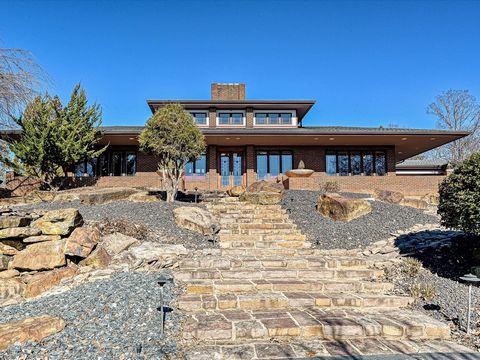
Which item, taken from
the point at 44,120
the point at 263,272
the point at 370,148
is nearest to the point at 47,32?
the point at 44,120

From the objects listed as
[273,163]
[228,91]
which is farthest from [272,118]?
[228,91]

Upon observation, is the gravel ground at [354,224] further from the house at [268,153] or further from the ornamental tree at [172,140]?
the house at [268,153]

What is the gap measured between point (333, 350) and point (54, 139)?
13795mm

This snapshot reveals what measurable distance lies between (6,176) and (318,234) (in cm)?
1426

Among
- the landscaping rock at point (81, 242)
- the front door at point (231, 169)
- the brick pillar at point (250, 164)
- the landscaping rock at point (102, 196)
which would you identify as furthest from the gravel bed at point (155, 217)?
the brick pillar at point (250, 164)

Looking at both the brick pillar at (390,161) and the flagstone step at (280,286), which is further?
the brick pillar at (390,161)

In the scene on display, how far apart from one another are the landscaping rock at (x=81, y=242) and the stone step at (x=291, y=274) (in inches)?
71.1

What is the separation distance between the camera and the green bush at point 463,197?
507 centimetres

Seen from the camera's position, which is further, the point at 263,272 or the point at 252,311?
the point at 263,272

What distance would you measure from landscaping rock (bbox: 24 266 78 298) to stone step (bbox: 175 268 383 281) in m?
1.88

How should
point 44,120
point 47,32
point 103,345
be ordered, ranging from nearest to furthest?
point 103,345, point 47,32, point 44,120

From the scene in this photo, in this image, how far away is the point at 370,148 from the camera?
18406 millimetres

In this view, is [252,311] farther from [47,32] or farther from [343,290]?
[47,32]

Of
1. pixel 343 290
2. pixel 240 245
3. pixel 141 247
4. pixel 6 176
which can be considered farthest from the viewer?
pixel 6 176
